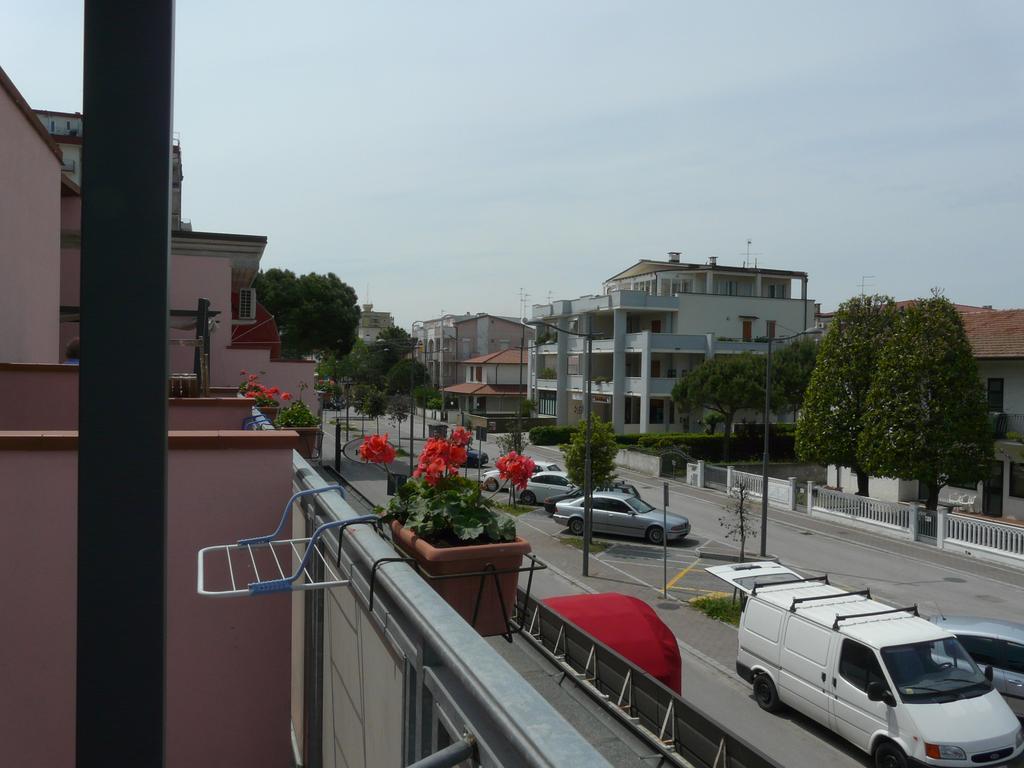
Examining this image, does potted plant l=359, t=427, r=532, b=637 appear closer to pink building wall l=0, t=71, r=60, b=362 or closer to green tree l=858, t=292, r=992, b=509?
pink building wall l=0, t=71, r=60, b=362

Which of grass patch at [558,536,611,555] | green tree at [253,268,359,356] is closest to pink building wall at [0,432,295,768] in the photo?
grass patch at [558,536,611,555]

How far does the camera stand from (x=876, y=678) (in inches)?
444

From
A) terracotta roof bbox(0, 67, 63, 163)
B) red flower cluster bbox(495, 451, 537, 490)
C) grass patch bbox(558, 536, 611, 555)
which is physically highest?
terracotta roof bbox(0, 67, 63, 163)

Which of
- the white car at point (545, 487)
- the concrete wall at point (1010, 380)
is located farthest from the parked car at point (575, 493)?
the concrete wall at point (1010, 380)

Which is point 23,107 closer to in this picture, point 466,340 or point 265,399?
point 265,399

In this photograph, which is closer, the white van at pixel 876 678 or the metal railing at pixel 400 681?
the metal railing at pixel 400 681

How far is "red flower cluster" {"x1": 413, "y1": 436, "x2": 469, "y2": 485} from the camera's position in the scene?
12.9 ft

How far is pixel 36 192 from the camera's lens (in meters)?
10.3

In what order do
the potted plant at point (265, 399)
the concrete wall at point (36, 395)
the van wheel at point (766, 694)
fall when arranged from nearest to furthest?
the concrete wall at point (36, 395)
the potted plant at point (265, 399)
the van wheel at point (766, 694)

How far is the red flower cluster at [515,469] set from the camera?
4667mm

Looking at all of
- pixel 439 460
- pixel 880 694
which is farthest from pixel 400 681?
pixel 880 694

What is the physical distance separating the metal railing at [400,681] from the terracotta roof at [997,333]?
30.0 metres

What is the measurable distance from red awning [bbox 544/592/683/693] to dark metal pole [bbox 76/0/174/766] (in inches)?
331

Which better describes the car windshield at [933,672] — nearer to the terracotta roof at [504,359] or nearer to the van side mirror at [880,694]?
the van side mirror at [880,694]
